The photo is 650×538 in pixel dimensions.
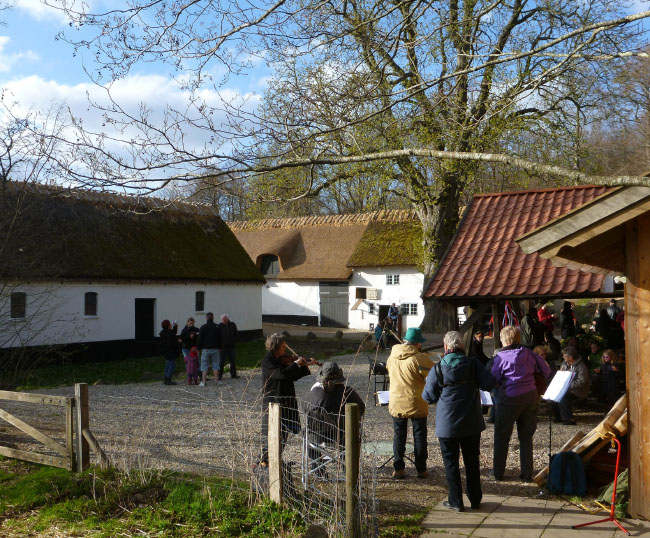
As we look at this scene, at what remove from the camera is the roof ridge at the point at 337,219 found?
3447 centimetres

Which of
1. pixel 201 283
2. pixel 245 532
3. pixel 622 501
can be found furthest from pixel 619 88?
pixel 201 283

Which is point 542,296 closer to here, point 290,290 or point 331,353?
point 331,353

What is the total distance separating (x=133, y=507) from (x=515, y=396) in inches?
160

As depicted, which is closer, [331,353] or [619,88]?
[619,88]

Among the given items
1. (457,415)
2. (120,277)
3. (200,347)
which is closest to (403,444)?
(457,415)

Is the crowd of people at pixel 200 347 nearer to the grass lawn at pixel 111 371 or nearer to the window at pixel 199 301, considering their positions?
the grass lawn at pixel 111 371

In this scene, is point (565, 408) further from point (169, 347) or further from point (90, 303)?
point (90, 303)

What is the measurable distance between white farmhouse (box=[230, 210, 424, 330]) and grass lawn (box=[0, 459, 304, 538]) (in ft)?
75.8

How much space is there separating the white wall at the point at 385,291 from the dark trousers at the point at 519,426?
23.9 m

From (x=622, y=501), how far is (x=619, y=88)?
415 inches

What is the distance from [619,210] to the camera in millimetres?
5633

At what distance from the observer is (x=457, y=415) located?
5.98m

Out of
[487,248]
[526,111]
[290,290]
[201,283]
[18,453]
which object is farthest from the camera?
[290,290]

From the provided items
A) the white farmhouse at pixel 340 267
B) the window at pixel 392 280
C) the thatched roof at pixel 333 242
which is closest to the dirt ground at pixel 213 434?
the white farmhouse at pixel 340 267
